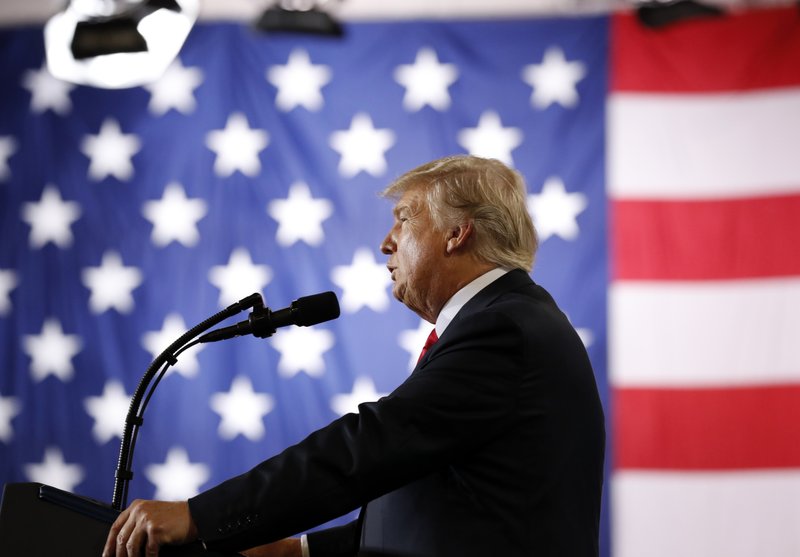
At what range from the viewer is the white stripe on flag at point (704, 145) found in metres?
3.06

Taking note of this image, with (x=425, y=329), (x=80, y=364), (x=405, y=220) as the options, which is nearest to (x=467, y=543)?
(x=405, y=220)

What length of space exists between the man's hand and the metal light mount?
7.32 ft

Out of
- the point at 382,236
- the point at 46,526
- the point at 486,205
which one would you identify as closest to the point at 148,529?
the point at 46,526

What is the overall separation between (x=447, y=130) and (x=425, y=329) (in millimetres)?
727

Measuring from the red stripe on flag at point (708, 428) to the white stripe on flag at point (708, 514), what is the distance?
0.05 m

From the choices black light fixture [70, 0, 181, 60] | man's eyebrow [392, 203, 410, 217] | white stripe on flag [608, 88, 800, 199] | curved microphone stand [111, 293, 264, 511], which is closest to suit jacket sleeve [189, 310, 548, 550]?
curved microphone stand [111, 293, 264, 511]

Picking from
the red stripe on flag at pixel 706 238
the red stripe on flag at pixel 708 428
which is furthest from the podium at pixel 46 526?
the red stripe on flag at pixel 706 238

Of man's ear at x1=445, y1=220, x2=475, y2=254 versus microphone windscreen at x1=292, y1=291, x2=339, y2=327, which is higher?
man's ear at x1=445, y1=220, x2=475, y2=254

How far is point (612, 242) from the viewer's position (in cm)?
310

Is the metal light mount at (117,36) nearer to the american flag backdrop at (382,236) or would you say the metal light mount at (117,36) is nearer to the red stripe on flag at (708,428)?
the american flag backdrop at (382,236)

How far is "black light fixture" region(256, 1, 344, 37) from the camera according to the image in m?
3.18

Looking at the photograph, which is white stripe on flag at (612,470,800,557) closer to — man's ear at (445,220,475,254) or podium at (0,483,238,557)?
man's ear at (445,220,475,254)

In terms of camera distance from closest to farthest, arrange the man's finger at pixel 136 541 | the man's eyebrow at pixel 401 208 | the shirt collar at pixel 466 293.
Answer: the man's finger at pixel 136 541 → the shirt collar at pixel 466 293 → the man's eyebrow at pixel 401 208

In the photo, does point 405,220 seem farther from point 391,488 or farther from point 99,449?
point 99,449
